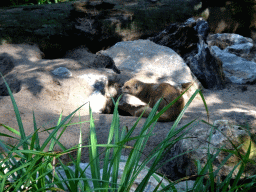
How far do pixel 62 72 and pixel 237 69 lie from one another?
355 centimetres

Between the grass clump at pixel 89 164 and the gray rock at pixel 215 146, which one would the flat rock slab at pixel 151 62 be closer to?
the gray rock at pixel 215 146

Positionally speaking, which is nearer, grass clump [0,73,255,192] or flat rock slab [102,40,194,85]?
→ grass clump [0,73,255,192]

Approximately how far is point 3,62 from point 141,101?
9.15 feet

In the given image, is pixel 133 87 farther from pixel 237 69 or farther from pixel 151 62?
pixel 237 69

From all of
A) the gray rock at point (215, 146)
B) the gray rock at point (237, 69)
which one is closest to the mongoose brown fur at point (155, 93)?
the gray rock at point (215, 146)

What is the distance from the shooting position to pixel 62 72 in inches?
148

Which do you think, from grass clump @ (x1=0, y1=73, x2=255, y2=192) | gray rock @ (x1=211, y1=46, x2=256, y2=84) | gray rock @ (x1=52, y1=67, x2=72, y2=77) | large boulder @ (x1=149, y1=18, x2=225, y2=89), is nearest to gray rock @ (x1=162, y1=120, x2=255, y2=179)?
grass clump @ (x1=0, y1=73, x2=255, y2=192)

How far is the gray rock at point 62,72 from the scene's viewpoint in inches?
147

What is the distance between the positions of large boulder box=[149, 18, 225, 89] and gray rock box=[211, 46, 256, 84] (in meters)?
0.34

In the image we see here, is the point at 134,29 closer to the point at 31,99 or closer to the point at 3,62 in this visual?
the point at 3,62

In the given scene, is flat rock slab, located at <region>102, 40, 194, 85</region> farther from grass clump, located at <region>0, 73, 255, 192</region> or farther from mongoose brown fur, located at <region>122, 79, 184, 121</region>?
grass clump, located at <region>0, 73, 255, 192</region>

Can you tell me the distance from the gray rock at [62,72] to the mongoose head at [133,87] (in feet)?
3.16

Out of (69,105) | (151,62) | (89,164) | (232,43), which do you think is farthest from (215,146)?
(232,43)

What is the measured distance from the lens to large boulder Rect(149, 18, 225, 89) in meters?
4.54
